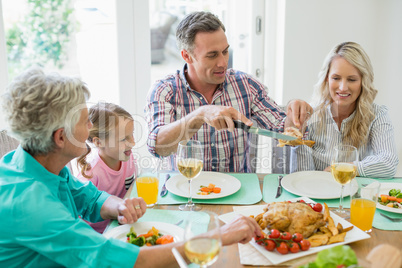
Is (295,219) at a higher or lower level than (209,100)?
lower

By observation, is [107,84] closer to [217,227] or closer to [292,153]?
[292,153]

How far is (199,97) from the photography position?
2305 millimetres

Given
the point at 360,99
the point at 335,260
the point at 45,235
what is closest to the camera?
the point at 335,260

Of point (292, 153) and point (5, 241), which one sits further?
point (292, 153)

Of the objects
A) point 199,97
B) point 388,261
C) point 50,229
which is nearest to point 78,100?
point 50,229

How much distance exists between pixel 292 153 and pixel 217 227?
1485mm

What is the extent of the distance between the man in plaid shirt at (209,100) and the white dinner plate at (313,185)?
14.5 inches

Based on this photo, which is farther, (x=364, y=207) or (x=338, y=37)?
(x=338, y=37)

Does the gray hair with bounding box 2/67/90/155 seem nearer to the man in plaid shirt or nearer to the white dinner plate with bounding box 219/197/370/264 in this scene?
the white dinner plate with bounding box 219/197/370/264

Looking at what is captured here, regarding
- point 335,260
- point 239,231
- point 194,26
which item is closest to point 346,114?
point 194,26

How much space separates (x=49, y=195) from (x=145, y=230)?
Answer: 0.35m

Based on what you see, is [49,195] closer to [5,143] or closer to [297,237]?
[297,237]

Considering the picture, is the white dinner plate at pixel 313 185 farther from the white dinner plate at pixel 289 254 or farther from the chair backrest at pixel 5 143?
the chair backrest at pixel 5 143

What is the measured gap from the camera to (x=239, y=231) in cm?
112
